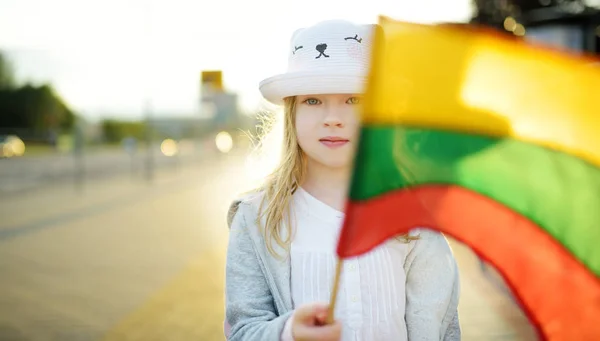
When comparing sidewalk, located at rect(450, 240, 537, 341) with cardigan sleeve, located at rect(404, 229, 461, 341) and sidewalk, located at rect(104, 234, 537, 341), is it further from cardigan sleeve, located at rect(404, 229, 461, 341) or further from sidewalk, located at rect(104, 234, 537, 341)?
cardigan sleeve, located at rect(404, 229, 461, 341)

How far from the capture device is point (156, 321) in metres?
5.02

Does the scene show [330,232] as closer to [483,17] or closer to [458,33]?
[458,33]

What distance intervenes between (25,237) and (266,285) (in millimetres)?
8084

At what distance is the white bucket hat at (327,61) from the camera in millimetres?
1892

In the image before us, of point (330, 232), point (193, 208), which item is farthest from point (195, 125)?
point (330, 232)

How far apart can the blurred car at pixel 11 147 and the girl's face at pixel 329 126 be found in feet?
106

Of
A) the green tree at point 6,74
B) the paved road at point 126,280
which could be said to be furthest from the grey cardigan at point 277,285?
the green tree at point 6,74

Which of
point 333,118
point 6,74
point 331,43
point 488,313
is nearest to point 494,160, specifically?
point 333,118

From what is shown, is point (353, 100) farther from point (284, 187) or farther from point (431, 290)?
point (431, 290)

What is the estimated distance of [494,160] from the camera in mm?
1511

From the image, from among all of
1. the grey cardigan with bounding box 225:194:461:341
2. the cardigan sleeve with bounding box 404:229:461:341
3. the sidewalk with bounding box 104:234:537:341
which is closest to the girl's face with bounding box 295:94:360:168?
the grey cardigan with bounding box 225:194:461:341

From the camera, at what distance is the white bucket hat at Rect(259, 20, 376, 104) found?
1.89 m

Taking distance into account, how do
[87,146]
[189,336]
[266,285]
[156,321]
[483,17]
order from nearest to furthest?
[266,285] → [189,336] → [156,321] → [483,17] → [87,146]

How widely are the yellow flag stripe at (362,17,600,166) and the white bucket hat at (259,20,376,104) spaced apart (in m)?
0.43
